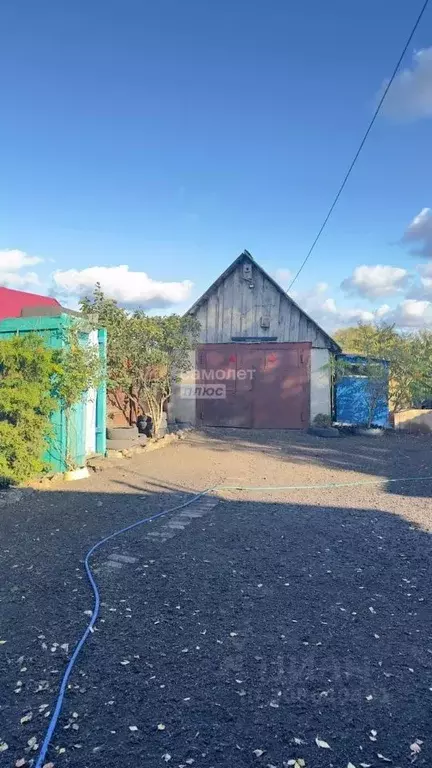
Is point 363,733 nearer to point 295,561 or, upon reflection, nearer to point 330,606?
point 330,606

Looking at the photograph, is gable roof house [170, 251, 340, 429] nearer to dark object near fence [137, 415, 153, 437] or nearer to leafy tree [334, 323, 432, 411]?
leafy tree [334, 323, 432, 411]

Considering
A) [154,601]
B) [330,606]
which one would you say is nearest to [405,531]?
[330,606]

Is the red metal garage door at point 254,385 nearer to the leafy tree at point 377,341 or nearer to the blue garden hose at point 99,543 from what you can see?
the leafy tree at point 377,341

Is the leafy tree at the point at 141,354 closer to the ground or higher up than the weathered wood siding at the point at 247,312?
closer to the ground

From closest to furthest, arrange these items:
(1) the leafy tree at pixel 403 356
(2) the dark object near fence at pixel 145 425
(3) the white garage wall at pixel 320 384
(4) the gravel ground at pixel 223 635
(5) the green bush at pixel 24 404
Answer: (4) the gravel ground at pixel 223 635 → (5) the green bush at pixel 24 404 → (2) the dark object near fence at pixel 145 425 → (1) the leafy tree at pixel 403 356 → (3) the white garage wall at pixel 320 384

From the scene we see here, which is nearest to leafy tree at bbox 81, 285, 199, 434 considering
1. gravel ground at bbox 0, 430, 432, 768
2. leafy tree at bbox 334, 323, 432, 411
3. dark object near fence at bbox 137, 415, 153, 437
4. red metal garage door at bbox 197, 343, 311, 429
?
dark object near fence at bbox 137, 415, 153, 437

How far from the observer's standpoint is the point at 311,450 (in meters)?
10.8

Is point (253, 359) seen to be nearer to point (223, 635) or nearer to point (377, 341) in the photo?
point (377, 341)

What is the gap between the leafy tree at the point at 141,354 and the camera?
10070 mm

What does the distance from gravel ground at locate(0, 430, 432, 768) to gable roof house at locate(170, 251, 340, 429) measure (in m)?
8.42

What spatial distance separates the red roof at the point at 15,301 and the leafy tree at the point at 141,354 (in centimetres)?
138

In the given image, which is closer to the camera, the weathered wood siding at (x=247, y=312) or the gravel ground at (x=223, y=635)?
the gravel ground at (x=223, y=635)

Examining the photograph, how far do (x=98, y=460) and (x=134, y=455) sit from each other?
112 centimetres

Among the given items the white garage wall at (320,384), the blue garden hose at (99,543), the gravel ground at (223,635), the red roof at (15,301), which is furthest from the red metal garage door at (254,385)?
the gravel ground at (223,635)
